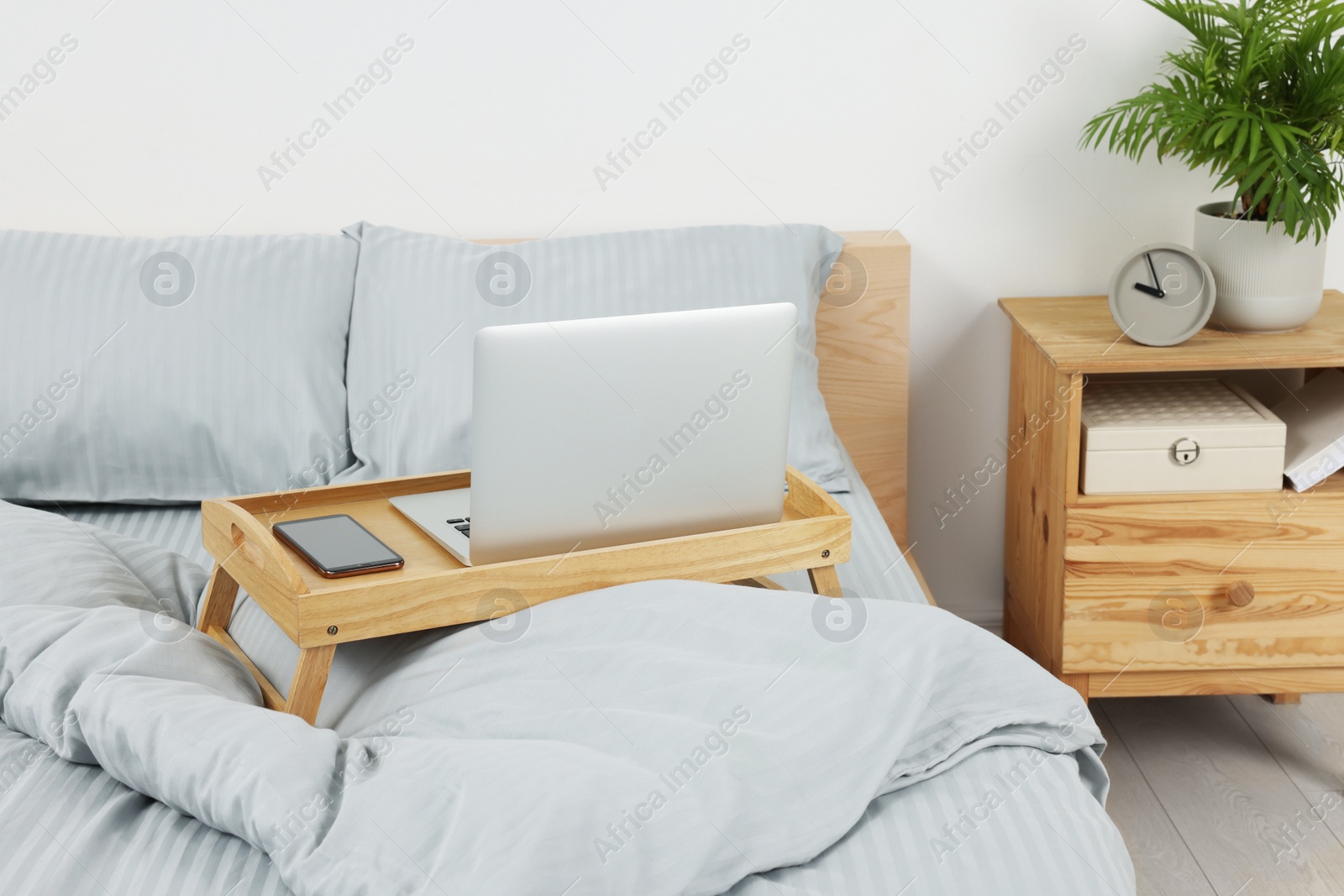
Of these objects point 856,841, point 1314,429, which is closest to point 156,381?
point 856,841

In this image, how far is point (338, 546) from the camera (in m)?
1.14

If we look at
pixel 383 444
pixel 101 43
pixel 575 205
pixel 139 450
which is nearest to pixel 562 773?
pixel 383 444

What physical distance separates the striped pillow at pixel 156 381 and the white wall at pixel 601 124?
11.9 inches

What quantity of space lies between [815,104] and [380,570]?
118cm

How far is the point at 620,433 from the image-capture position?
1.08 meters

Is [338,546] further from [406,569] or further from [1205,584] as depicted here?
[1205,584]

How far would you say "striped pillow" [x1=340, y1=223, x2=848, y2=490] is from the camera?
5.21 ft

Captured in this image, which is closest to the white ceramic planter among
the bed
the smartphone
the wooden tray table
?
the wooden tray table

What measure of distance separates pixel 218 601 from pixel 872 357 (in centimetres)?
112

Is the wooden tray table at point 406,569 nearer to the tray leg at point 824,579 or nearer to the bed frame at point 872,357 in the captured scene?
the tray leg at point 824,579

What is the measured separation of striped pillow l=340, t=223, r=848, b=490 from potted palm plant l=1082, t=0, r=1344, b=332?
55 cm

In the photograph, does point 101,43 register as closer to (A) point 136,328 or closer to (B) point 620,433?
(A) point 136,328

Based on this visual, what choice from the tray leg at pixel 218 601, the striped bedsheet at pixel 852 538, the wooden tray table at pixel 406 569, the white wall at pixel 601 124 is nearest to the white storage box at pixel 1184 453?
the striped bedsheet at pixel 852 538

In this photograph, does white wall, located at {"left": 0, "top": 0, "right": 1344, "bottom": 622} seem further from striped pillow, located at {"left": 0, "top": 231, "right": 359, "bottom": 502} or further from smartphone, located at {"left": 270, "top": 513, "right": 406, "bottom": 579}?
smartphone, located at {"left": 270, "top": 513, "right": 406, "bottom": 579}
